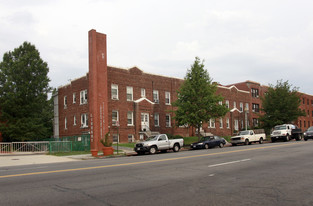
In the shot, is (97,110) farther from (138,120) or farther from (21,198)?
(21,198)

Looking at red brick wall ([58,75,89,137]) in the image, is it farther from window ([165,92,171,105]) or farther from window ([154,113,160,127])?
window ([165,92,171,105])

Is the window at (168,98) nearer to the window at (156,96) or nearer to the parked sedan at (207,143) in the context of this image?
the window at (156,96)

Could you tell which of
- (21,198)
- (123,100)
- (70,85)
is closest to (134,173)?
(21,198)

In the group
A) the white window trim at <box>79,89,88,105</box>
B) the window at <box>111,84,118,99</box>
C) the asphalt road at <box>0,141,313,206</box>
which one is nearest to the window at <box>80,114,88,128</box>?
the white window trim at <box>79,89,88,105</box>

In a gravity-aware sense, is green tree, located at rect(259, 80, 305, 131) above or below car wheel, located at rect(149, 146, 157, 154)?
above

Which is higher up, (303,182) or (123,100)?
(123,100)

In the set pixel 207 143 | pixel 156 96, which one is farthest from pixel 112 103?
pixel 207 143

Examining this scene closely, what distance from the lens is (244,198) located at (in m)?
7.06

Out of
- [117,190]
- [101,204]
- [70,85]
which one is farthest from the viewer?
[70,85]

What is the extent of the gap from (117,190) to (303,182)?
18.4 feet

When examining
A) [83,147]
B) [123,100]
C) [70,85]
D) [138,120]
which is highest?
[70,85]

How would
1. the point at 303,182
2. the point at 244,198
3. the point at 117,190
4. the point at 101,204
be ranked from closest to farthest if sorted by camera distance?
the point at 101,204, the point at 244,198, the point at 117,190, the point at 303,182

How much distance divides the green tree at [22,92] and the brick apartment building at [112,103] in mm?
3316

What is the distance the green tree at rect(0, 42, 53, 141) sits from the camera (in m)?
37.0
